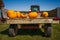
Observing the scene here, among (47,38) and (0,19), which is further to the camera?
(0,19)

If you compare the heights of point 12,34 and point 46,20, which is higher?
point 46,20

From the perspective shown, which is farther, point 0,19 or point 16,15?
point 0,19

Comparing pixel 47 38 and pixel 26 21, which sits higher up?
pixel 26 21

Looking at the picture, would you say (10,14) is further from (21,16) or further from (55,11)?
(55,11)

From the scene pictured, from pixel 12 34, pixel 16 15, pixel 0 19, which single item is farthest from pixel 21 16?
pixel 0 19

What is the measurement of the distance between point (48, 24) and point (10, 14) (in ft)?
4.86

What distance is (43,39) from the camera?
19.0 feet

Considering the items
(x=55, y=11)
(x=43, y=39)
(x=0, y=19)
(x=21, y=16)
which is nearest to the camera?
(x=43, y=39)

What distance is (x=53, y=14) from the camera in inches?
701

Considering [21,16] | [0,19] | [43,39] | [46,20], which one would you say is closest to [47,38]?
[43,39]

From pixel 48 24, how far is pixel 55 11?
11.4m

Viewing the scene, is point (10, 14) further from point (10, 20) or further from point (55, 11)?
point (55, 11)

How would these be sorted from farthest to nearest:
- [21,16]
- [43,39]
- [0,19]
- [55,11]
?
[55,11] < [0,19] < [21,16] < [43,39]

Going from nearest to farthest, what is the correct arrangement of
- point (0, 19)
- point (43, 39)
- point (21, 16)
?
point (43, 39), point (21, 16), point (0, 19)
